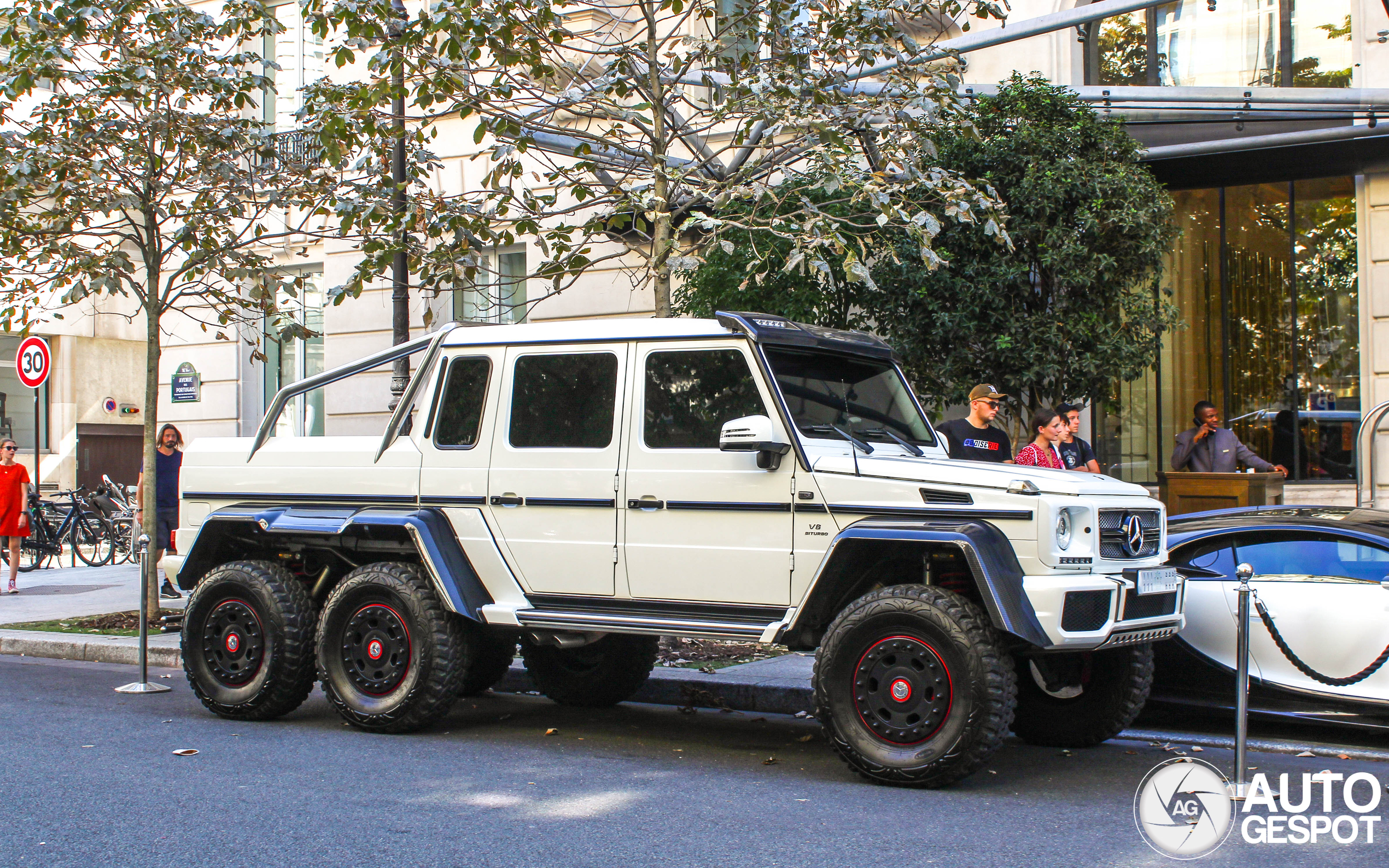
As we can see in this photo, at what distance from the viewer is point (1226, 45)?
1523cm

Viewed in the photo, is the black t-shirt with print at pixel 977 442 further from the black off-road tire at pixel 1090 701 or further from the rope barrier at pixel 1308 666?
the rope barrier at pixel 1308 666

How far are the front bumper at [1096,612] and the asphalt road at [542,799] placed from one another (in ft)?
2.28

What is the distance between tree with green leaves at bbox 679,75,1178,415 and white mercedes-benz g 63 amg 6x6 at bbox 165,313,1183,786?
4456 mm

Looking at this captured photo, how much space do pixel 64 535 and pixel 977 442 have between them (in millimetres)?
14808

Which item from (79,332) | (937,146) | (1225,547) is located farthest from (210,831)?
(79,332)

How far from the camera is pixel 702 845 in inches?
197

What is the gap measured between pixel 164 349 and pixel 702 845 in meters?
17.9

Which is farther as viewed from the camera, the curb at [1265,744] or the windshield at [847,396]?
the windshield at [847,396]

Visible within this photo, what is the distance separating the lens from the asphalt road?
16.1ft

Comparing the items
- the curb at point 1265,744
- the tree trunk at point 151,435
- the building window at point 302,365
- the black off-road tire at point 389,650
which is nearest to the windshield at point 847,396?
the curb at point 1265,744

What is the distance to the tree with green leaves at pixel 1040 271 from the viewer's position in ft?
37.5

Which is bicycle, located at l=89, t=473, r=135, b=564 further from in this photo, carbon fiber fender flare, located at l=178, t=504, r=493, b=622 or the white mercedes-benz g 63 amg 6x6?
the white mercedes-benz g 63 amg 6x6

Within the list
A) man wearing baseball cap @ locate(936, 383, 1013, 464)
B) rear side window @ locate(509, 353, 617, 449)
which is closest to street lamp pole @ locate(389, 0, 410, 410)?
rear side window @ locate(509, 353, 617, 449)

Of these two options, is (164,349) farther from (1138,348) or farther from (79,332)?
(1138,348)
